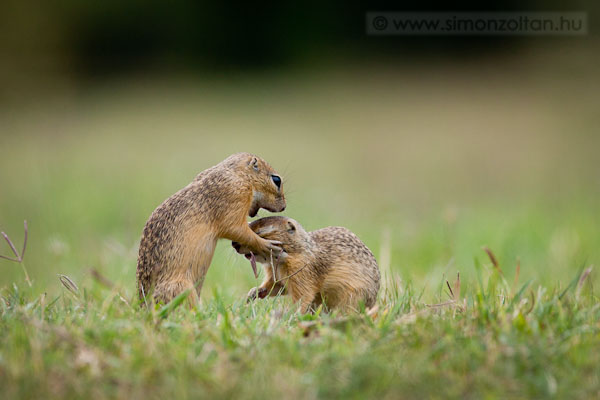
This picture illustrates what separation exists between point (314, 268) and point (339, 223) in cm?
395

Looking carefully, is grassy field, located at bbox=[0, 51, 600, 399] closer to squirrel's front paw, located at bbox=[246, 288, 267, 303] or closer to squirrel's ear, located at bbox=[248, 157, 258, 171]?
squirrel's front paw, located at bbox=[246, 288, 267, 303]

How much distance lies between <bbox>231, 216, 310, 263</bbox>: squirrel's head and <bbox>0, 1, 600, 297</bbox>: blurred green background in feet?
0.79

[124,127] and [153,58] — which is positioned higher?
[153,58]

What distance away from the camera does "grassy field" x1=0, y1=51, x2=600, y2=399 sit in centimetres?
272

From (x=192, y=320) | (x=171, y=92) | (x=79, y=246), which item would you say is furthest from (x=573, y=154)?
(x=171, y=92)

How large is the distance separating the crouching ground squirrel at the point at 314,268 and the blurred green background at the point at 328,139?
13.3 inches

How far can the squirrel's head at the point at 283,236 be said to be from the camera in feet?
14.6

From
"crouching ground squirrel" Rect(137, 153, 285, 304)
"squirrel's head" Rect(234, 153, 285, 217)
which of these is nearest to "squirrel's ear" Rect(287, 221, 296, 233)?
"crouching ground squirrel" Rect(137, 153, 285, 304)

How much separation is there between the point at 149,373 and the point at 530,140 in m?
13.4

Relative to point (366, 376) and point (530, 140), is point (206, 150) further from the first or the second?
point (366, 376)

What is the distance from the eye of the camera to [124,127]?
18.7 meters

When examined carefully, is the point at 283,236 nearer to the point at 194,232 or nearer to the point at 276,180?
the point at 276,180

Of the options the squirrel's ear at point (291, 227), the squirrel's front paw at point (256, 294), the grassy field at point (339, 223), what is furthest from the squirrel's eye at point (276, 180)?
the squirrel's front paw at point (256, 294)

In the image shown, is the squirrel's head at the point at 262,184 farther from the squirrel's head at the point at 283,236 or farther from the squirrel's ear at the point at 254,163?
the squirrel's head at the point at 283,236
